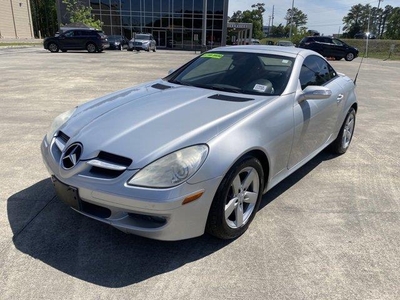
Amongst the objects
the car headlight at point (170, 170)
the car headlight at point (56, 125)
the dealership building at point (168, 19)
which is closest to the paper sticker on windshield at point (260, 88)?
the car headlight at point (170, 170)

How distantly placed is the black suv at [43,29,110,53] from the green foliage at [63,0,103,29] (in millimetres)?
15296

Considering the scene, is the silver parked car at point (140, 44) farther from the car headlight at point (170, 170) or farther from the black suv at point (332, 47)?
the car headlight at point (170, 170)

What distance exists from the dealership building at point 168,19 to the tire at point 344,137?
129 ft

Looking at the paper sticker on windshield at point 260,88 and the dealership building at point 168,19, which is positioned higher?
the dealership building at point 168,19

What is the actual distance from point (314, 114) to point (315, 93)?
0.35 metres

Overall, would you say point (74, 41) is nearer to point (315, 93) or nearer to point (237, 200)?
point (315, 93)

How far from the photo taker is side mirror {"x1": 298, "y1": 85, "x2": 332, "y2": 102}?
3248 millimetres

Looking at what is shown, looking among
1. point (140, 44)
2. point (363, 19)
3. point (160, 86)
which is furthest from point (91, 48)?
point (363, 19)

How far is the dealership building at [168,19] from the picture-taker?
141 ft

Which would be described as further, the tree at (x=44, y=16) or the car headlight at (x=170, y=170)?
the tree at (x=44, y=16)

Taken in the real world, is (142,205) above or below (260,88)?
below

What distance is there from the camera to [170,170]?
88.8 inches

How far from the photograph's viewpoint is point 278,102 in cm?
310

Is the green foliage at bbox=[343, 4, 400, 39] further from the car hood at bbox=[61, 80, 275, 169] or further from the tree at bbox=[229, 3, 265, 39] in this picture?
the car hood at bbox=[61, 80, 275, 169]
